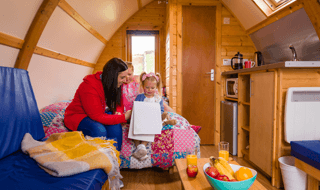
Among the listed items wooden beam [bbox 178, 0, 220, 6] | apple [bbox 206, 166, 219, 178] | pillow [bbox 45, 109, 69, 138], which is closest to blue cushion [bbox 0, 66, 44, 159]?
pillow [bbox 45, 109, 69, 138]

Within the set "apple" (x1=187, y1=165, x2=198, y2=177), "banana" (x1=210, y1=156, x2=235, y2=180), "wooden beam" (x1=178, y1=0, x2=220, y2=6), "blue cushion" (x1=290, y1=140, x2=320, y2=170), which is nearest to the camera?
"banana" (x1=210, y1=156, x2=235, y2=180)

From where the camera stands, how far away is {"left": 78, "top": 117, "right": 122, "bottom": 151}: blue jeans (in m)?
1.61

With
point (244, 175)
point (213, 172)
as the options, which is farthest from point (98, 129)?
point (244, 175)

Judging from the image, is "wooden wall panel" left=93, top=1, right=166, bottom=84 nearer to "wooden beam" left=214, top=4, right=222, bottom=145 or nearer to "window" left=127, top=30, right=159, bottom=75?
"window" left=127, top=30, right=159, bottom=75

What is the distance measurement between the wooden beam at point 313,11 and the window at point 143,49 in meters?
2.84

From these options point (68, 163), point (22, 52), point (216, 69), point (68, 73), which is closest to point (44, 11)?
point (22, 52)

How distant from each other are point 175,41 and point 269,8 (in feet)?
4.27

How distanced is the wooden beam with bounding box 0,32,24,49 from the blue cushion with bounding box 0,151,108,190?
3.31 feet

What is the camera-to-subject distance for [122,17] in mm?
3766

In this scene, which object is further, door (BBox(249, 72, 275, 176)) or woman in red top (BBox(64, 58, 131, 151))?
door (BBox(249, 72, 275, 176))

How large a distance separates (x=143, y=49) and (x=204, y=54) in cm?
165

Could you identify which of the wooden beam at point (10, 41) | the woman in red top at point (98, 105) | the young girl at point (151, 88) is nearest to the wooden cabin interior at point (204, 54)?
the wooden beam at point (10, 41)

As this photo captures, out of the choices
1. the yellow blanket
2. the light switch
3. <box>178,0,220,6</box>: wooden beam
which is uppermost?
<box>178,0,220,6</box>: wooden beam

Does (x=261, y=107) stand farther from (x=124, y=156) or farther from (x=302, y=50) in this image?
(x=124, y=156)
